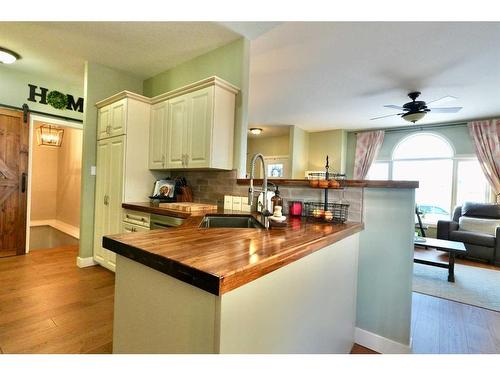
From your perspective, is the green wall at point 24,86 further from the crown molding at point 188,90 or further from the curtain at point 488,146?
the curtain at point 488,146

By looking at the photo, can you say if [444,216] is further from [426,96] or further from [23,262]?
[23,262]

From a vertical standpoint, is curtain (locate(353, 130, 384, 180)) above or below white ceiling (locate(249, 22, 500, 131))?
below

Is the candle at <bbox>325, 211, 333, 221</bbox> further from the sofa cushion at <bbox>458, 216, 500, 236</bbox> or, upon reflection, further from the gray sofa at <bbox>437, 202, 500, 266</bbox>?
the sofa cushion at <bbox>458, 216, 500, 236</bbox>

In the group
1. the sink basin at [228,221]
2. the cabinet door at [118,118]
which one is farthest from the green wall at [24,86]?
the sink basin at [228,221]

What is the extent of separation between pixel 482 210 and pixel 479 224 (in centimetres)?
36

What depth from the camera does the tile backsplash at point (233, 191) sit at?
5.87ft

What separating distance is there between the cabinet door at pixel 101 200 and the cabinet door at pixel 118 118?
21cm

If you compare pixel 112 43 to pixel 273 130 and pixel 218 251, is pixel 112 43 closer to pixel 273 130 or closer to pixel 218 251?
pixel 218 251

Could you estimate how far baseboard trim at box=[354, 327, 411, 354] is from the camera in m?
1.64

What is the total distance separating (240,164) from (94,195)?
202 cm

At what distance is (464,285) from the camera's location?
2.96 meters

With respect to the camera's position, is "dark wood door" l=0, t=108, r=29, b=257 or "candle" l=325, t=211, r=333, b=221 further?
"dark wood door" l=0, t=108, r=29, b=257

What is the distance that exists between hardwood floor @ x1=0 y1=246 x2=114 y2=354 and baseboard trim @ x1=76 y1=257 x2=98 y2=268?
0.21 feet

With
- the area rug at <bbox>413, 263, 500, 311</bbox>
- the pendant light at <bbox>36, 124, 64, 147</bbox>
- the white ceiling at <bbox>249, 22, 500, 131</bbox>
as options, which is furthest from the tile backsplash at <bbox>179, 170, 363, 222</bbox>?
the pendant light at <bbox>36, 124, 64, 147</bbox>
